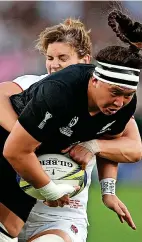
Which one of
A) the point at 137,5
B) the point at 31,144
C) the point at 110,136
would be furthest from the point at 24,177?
the point at 137,5

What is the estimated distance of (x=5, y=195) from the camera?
10.9 ft

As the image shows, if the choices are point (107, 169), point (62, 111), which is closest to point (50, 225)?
point (107, 169)

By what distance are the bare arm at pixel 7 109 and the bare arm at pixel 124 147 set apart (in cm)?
49

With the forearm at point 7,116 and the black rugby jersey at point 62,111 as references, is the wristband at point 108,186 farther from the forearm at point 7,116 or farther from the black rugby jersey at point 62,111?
the forearm at point 7,116

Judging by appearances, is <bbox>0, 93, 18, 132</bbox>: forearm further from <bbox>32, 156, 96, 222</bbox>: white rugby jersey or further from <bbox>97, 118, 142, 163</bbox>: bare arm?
<bbox>32, 156, 96, 222</bbox>: white rugby jersey

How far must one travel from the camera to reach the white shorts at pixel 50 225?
349cm

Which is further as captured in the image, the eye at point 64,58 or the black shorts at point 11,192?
the eye at point 64,58

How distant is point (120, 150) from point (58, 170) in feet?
1.35

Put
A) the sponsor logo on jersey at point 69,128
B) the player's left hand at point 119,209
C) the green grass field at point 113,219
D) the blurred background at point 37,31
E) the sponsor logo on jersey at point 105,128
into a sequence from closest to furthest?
the sponsor logo on jersey at point 69,128, the sponsor logo on jersey at point 105,128, the player's left hand at point 119,209, the green grass field at point 113,219, the blurred background at point 37,31

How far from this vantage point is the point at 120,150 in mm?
3393

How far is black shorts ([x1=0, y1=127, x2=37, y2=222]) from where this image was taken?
329cm

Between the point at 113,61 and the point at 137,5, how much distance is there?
6.56 meters

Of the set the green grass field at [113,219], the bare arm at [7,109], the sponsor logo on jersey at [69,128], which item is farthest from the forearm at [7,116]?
the green grass field at [113,219]

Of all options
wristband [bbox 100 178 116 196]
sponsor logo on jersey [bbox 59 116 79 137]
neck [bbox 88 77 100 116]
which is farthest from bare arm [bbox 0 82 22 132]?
wristband [bbox 100 178 116 196]
